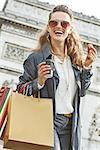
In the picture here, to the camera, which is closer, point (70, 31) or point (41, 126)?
point (41, 126)

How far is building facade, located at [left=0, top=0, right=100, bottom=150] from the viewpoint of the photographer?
10.5 metres

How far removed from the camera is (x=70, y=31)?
1924mm

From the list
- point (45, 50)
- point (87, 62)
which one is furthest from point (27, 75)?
point (87, 62)

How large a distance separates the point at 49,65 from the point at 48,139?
30 cm

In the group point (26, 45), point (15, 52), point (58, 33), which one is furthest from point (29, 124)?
point (26, 45)

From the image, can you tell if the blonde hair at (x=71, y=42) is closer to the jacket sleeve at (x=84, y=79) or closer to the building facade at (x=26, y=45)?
the jacket sleeve at (x=84, y=79)

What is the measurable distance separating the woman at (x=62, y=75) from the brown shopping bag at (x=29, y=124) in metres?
0.08

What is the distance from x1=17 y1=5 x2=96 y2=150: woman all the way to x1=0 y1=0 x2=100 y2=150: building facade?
27.4 feet

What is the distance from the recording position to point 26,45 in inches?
427

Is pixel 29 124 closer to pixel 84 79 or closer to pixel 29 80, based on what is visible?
pixel 29 80

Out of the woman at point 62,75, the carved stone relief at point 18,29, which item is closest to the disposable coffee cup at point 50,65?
the woman at point 62,75

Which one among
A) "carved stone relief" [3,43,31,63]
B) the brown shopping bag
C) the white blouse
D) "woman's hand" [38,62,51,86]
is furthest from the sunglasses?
"carved stone relief" [3,43,31,63]

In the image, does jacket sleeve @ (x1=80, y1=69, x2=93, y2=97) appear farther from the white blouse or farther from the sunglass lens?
the sunglass lens

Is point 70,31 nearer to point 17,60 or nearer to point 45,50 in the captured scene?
point 45,50
